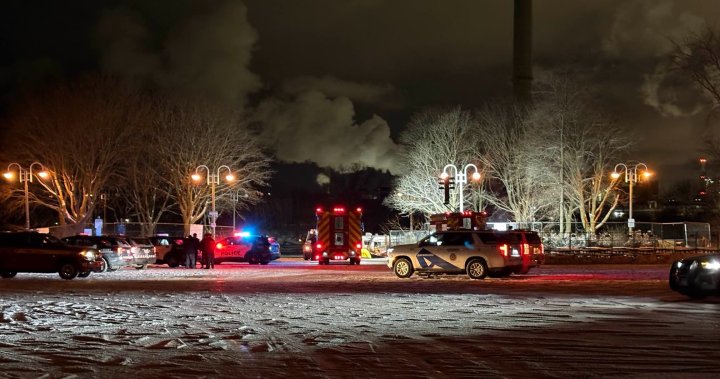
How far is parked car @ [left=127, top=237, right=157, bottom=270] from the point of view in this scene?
113ft

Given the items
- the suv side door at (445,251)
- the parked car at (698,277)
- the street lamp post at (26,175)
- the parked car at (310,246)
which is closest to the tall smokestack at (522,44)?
the parked car at (310,246)

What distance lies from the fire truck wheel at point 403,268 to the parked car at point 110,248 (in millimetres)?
12558

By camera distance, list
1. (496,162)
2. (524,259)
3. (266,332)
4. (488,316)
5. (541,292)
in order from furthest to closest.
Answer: (496,162)
(524,259)
(541,292)
(488,316)
(266,332)

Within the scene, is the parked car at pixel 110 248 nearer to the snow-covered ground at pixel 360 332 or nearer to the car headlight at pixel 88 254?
the car headlight at pixel 88 254

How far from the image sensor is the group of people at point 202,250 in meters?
34.9

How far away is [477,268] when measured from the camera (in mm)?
26312

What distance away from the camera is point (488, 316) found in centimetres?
1507

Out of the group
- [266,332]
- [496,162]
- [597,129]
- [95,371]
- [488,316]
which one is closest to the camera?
[95,371]

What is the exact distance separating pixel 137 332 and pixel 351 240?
2785cm

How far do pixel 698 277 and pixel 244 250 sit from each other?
89.0 ft

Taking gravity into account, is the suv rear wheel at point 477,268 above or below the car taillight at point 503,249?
below

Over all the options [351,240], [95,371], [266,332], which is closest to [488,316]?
[266,332]

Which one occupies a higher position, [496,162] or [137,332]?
[496,162]

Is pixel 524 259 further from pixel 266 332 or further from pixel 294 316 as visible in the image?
pixel 266 332
